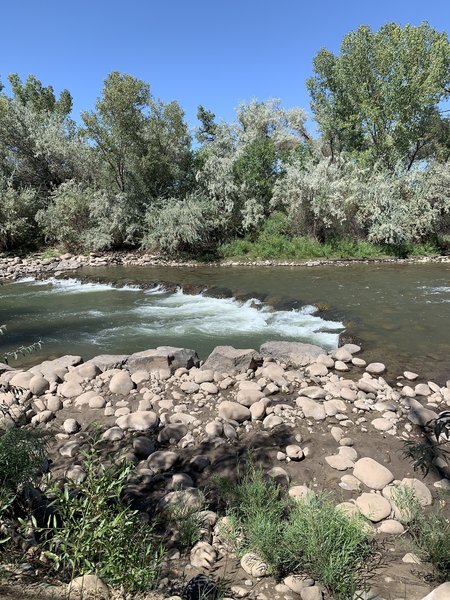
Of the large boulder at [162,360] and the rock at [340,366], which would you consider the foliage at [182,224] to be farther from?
the rock at [340,366]

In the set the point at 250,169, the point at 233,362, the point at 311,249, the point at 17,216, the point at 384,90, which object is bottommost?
the point at 233,362

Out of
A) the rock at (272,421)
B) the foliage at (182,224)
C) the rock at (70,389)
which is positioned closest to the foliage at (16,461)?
the rock at (272,421)

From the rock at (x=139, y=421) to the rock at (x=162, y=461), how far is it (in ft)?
1.84

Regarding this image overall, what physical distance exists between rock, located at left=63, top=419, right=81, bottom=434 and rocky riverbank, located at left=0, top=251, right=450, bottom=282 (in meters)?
14.0

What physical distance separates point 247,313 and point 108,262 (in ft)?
37.7

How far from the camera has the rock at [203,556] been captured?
2.71m

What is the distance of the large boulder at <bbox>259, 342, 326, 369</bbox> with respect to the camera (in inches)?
254

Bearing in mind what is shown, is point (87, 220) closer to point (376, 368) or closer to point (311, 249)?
point (311, 249)

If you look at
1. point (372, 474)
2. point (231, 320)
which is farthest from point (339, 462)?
point (231, 320)

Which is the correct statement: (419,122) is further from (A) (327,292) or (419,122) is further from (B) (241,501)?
(B) (241,501)

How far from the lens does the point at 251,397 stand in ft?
→ 16.9

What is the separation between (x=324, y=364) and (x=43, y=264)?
16632mm

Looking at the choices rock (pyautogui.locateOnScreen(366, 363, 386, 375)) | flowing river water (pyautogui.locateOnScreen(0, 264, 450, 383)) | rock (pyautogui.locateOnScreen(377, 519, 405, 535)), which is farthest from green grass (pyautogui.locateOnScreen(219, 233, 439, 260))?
rock (pyautogui.locateOnScreen(377, 519, 405, 535))

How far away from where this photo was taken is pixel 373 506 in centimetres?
327
